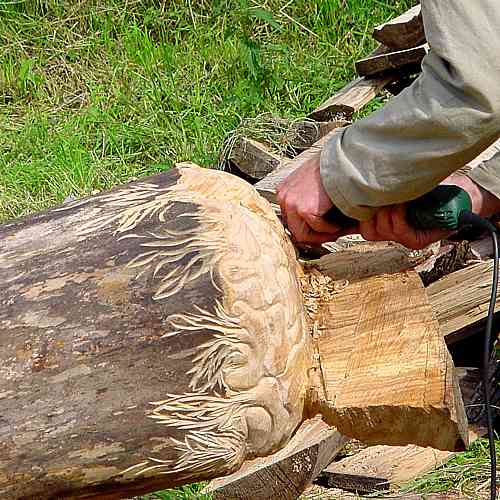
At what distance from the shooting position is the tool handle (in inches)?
91.3

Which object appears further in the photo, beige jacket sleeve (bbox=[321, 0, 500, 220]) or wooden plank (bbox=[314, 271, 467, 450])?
wooden plank (bbox=[314, 271, 467, 450])

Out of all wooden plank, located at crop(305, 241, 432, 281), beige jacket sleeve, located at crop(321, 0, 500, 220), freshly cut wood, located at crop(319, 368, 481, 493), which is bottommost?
freshly cut wood, located at crop(319, 368, 481, 493)

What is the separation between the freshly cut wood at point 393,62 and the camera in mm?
4668

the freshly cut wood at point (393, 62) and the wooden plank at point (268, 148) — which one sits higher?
the freshly cut wood at point (393, 62)

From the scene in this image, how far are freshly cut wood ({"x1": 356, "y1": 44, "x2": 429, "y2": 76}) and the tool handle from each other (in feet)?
7.97

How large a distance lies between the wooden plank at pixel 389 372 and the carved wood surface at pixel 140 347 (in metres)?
0.15

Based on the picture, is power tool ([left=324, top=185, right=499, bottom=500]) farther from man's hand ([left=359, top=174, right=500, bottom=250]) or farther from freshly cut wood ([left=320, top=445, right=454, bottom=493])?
freshly cut wood ([left=320, top=445, right=454, bottom=493])

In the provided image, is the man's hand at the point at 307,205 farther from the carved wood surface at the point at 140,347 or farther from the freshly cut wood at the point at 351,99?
the freshly cut wood at the point at 351,99

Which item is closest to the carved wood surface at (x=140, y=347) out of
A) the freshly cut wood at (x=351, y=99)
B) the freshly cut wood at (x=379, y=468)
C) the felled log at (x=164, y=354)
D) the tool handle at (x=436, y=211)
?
the felled log at (x=164, y=354)

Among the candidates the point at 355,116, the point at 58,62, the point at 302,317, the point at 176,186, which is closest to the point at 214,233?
the point at 176,186

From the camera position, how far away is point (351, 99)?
15.4 ft

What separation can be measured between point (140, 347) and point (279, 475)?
50.8 inches

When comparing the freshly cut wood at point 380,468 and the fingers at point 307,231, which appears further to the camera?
the freshly cut wood at point 380,468

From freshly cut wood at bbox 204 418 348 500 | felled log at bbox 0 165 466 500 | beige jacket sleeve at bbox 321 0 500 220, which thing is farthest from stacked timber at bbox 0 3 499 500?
freshly cut wood at bbox 204 418 348 500
